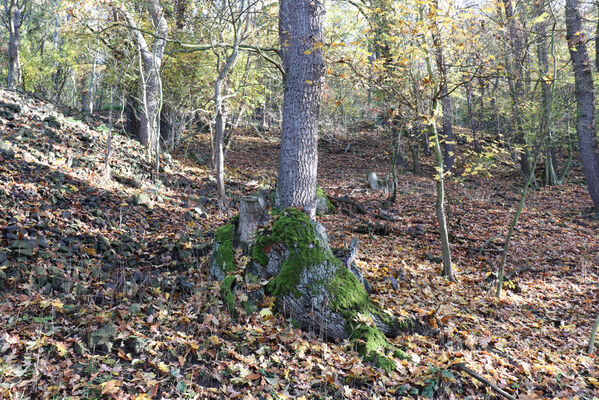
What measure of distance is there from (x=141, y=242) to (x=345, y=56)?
4634mm

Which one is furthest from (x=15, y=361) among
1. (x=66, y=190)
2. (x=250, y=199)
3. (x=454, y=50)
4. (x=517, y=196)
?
(x=517, y=196)

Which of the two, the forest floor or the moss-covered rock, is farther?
the moss-covered rock

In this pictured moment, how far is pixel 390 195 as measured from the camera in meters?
10.6

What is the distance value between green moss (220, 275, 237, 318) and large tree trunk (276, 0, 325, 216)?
205 centimetres

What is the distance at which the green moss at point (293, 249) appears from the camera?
14.1ft

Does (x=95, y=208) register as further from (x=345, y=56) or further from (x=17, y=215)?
(x=345, y=56)

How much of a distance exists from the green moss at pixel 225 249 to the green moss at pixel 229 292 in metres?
0.27

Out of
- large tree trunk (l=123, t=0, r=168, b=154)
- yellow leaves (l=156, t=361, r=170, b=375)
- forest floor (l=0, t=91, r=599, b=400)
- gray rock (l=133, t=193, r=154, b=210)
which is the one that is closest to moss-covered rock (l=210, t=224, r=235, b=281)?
forest floor (l=0, t=91, r=599, b=400)

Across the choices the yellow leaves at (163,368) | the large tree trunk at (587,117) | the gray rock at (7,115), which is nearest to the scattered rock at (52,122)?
the gray rock at (7,115)

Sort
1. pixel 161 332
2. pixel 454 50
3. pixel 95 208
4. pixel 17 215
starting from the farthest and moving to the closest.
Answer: pixel 95 208, pixel 17 215, pixel 454 50, pixel 161 332

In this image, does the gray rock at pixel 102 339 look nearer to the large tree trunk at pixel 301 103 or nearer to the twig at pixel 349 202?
the large tree trunk at pixel 301 103

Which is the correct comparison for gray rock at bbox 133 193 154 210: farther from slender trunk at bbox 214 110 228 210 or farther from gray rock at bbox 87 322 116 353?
gray rock at bbox 87 322 116 353

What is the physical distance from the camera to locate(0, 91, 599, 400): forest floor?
3171 millimetres

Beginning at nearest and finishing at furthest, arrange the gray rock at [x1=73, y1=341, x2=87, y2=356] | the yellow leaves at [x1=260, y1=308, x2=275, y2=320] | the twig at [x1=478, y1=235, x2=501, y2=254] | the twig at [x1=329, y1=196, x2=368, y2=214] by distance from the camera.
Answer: the gray rock at [x1=73, y1=341, x2=87, y2=356]
the yellow leaves at [x1=260, y1=308, x2=275, y2=320]
the twig at [x1=478, y1=235, x2=501, y2=254]
the twig at [x1=329, y1=196, x2=368, y2=214]
